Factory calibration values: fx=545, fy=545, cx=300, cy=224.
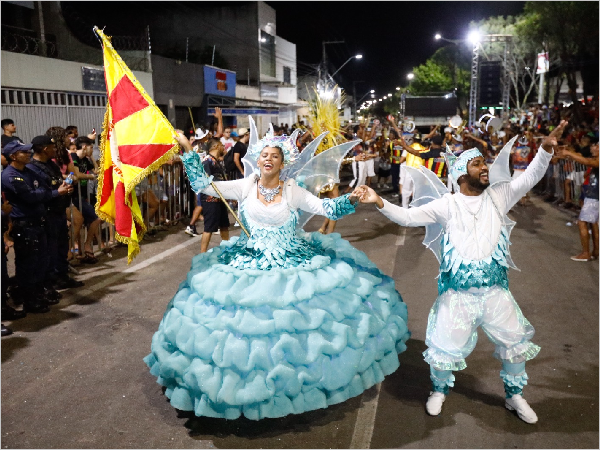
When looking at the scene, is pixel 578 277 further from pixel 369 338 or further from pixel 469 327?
pixel 369 338

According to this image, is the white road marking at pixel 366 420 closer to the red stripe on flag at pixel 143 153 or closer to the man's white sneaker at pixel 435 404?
the man's white sneaker at pixel 435 404

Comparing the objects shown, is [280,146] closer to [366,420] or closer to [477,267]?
[477,267]

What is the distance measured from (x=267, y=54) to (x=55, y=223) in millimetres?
35980

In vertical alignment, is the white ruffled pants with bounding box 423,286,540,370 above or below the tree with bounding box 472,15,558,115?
below

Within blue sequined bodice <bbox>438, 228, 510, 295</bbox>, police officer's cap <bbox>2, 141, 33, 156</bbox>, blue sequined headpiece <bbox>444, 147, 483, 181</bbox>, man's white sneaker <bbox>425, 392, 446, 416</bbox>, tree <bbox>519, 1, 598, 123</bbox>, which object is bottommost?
man's white sneaker <bbox>425, 392, 446, 416</bbox>

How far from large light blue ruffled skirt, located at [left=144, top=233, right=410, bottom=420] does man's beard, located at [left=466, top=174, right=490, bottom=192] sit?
3.34ft

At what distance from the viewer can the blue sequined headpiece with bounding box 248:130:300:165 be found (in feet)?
14.0

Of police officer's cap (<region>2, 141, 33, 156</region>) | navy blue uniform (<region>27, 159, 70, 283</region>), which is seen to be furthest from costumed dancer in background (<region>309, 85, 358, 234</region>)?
police officer's cap (<region>2, 141, 33, 156</region>)

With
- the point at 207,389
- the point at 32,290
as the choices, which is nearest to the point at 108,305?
the point at 32,290

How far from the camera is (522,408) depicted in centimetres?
390

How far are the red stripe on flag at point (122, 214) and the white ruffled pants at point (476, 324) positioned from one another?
104 inches

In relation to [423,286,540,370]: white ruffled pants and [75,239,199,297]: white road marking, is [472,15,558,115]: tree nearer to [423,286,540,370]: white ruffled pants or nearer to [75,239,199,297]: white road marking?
[75,239,199,297]: white road marking

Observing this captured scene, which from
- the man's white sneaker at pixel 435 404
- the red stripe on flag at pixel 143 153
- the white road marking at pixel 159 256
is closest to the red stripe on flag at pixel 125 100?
the red stripe on flag at pixel 143 153

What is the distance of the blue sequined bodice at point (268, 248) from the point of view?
13.4 ft
